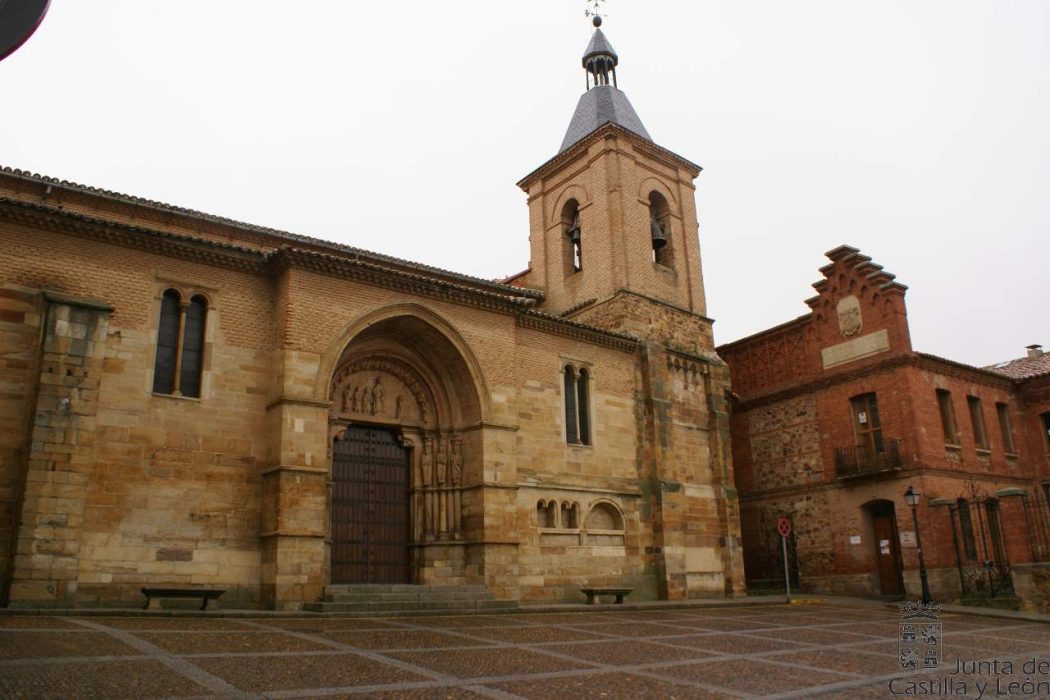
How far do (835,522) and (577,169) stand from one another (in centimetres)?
1448

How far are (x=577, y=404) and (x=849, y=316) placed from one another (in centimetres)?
1113

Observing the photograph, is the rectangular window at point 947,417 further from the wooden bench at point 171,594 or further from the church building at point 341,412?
the wooden bench at point 171,594

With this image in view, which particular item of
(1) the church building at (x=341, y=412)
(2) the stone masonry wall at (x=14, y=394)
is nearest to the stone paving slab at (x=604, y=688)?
(1) the church building at (x=341, y=412)

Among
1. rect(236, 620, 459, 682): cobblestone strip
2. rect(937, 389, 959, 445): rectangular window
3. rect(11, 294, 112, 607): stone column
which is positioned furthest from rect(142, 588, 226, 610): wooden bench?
rect(937, 389, 959, 445): rectangular window

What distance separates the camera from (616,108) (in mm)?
29375

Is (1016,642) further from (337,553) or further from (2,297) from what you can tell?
(2,297)

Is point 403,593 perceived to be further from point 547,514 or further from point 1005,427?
point 1005,427

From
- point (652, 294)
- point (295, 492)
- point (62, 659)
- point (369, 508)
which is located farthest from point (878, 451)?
point (62, 659)

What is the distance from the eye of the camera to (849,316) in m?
27.6

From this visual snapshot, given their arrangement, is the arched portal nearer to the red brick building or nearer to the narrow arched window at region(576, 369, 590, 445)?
the narrow arched window at region(576, 369, 590, 445)

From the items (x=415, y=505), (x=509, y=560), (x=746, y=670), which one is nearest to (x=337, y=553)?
(x=415, y=505)

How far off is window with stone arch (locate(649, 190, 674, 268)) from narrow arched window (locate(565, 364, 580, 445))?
7059 millimetres

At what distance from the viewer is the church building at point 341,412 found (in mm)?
14680

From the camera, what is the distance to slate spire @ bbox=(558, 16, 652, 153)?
95.1 ft
